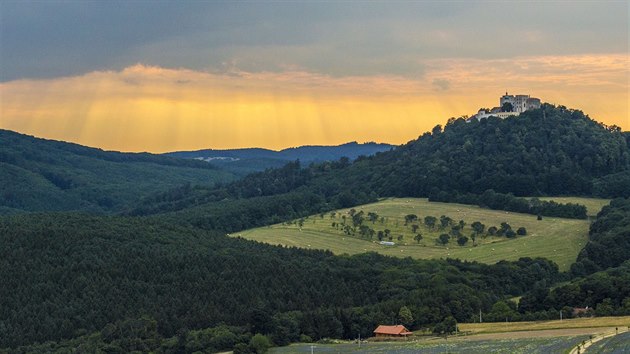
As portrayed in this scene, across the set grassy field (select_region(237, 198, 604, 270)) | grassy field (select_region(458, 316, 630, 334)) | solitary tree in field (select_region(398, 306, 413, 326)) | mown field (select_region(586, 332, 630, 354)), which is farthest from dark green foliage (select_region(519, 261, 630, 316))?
grassy field (select_region(237, 198, 604, 270))

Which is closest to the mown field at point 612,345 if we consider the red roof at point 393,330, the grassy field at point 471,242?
the red roof at point 393,330

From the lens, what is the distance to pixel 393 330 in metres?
112

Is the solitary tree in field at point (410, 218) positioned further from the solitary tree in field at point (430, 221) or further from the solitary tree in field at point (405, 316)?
the solitary tree in field at point (405, 316)

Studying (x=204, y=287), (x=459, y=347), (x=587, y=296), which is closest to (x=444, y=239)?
(x=204, y=287)

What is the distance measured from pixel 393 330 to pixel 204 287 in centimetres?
3489

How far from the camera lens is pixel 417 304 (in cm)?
12125

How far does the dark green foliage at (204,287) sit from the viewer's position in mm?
117125

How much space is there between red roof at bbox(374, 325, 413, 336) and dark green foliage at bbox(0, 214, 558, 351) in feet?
8.63

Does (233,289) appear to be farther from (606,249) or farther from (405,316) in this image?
(606,249)

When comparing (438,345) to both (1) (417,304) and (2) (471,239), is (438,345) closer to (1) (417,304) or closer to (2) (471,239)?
(1) (417,304)

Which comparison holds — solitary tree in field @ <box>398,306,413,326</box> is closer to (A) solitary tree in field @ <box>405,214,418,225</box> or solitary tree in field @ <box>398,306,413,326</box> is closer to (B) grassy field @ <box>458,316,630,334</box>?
(B) grassy field @ <box>458,316,630,334</box>

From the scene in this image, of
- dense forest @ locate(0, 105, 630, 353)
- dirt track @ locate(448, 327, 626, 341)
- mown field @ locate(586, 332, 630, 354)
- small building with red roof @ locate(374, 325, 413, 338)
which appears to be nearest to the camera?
mown field @ locate(586, 332, 630, 354)

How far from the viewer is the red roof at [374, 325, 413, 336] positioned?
364 ft

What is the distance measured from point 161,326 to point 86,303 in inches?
576
